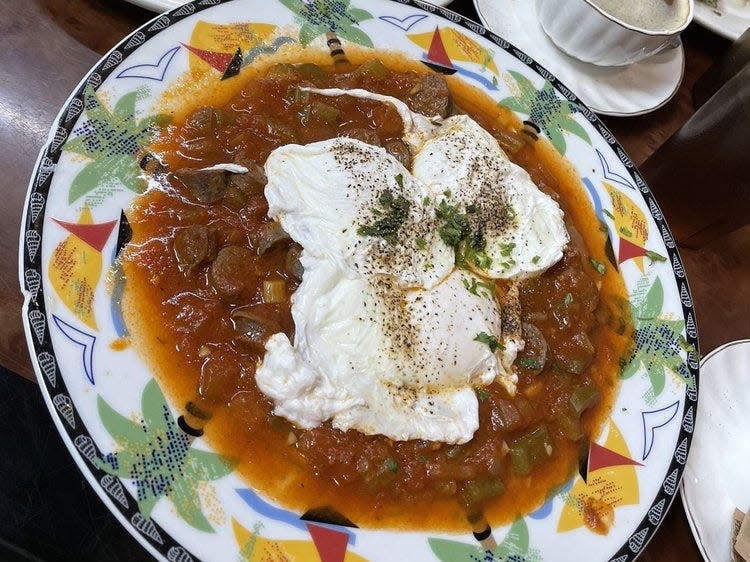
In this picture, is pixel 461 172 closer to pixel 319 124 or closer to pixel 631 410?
pixel 319 124

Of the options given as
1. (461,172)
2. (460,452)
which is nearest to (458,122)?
(461,172)

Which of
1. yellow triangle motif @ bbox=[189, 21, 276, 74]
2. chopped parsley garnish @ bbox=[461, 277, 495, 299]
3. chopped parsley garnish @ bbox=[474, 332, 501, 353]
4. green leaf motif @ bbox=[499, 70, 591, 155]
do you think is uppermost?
yellow triangle motif @ bbox=[189, 21, 276, 74]

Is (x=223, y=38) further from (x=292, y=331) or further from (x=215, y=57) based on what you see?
(x=292, y=331)

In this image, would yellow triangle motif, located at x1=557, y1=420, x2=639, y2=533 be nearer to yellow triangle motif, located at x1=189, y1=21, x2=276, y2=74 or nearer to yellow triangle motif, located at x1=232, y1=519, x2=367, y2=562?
yellow triangle motif, located at x1=232, y1=519, x2=367, y2=562

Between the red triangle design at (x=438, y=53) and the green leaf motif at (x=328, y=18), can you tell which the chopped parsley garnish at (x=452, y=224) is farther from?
the green leaf motif at (x=328, y=18)

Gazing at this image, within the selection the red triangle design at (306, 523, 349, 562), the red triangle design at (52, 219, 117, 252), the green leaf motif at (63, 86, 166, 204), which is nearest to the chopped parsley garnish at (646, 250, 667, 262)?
the red triangle design at (306, 523, 349, 562)

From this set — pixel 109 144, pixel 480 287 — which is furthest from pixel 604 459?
pixel 109 144
